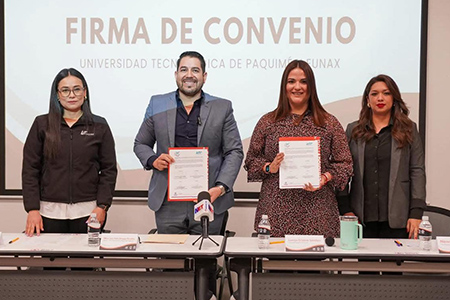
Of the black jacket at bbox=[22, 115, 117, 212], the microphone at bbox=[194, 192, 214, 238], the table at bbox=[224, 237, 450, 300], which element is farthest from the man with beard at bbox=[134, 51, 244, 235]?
the table at bbox=[224, 237, 450, 300]

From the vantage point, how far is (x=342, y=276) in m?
2.43

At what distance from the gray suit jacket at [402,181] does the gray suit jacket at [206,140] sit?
0.78 m

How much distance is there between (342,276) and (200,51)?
8.01 ft

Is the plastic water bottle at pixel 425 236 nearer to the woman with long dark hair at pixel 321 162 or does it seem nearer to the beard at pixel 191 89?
the woman with long dark hair at pixel 321 162

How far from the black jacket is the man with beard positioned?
0.89ft

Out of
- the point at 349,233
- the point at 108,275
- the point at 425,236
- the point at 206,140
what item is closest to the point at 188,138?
the point at 206,140

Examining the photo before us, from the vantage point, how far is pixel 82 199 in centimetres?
303

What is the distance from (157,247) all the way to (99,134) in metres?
0.98

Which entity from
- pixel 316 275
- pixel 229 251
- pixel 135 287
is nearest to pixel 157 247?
pixel 135 287

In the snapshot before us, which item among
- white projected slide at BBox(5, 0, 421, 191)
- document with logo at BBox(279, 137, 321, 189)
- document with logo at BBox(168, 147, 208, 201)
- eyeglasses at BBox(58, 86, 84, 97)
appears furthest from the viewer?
white projected slide at BBox(5, 0, 421, 191)

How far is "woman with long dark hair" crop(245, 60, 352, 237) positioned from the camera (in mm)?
2861

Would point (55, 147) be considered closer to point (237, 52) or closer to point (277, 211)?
point (277, 211)

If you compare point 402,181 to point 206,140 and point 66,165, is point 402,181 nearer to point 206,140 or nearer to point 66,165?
point 206,140

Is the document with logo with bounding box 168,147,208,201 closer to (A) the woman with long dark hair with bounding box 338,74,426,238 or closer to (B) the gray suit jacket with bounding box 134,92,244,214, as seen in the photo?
(B) the gray suit jacket with bounding box 134,92,244,214
